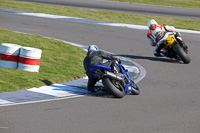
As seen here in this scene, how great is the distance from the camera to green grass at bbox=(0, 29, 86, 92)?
10641 millimetres

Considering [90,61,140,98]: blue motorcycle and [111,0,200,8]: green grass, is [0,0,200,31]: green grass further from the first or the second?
[90,61,140,98]: blue motorcycle

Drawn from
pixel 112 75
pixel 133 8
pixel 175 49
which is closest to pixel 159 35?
pixel 175 49

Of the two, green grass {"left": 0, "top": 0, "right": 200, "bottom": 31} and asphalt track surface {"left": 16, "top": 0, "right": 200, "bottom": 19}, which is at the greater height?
asphalt track surface {"left": 16, "top": 0, "right": 200, "bottom": 19}

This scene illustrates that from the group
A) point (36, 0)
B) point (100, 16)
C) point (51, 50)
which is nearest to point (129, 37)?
point (51, 50)

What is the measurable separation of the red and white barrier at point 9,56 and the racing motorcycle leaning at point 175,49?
625 centimetres

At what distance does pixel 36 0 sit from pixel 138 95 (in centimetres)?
2764

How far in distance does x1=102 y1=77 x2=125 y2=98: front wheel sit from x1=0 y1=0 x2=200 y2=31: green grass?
1678 cm

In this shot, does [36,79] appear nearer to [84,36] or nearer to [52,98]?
[52,98]

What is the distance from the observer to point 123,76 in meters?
10.1

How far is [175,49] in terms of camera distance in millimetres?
15422

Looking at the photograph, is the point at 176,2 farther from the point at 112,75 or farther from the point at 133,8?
the point at 112,75

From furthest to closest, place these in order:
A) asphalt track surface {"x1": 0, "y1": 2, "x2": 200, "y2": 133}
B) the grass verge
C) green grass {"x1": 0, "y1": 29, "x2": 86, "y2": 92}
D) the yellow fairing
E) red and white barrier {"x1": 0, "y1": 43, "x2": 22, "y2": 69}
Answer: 1. the grass verge
2. the yellow fairing
3. red and white barrier {"x1": 0, "y1": 43, "x2": 22, "y2": 69}
4. green grass {"x1": 0, "y1": 29, "x2": 86, "y2": 92}
5. asphalt track surface {"x1": 0, "y1": 2, "x2": 200, "y2": 133}

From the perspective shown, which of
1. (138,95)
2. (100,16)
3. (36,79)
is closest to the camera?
(138,95)

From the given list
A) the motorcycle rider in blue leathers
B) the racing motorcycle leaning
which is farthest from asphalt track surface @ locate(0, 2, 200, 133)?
the motorcycle rider in blue leathers
